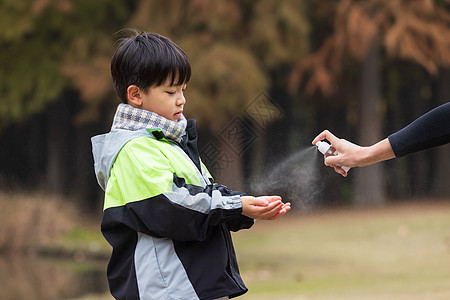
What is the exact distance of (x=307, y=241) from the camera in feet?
34.8

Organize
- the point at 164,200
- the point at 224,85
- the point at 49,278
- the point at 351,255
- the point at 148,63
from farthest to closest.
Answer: the point at 224,85 → the point at 351,255 → the point at 49,278 → the point at 148,63 → the point at 164,200

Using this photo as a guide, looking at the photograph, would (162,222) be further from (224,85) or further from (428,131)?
(224,85)


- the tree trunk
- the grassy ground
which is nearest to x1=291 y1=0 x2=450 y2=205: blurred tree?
the tree trunk

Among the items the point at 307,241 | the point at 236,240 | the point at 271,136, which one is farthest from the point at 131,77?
the point at 271,136

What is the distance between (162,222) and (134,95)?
0.53 metres

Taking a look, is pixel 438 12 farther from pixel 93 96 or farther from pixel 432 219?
pixel 93 96

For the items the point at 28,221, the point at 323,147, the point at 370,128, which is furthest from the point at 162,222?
the point at 370,128

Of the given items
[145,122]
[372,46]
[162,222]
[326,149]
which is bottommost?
[162,222]

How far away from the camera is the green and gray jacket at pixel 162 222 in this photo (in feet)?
7.32

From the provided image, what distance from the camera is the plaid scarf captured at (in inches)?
94.8

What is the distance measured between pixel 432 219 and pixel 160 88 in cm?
1006

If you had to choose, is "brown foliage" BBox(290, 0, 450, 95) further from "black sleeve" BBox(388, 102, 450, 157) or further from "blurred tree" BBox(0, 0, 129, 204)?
"black sleeve" BBox(388, 102, 450, 157)

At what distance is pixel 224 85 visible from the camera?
1227cm

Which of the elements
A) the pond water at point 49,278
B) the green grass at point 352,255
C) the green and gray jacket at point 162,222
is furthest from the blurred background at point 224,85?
the green and gray jacket at point 162,222
